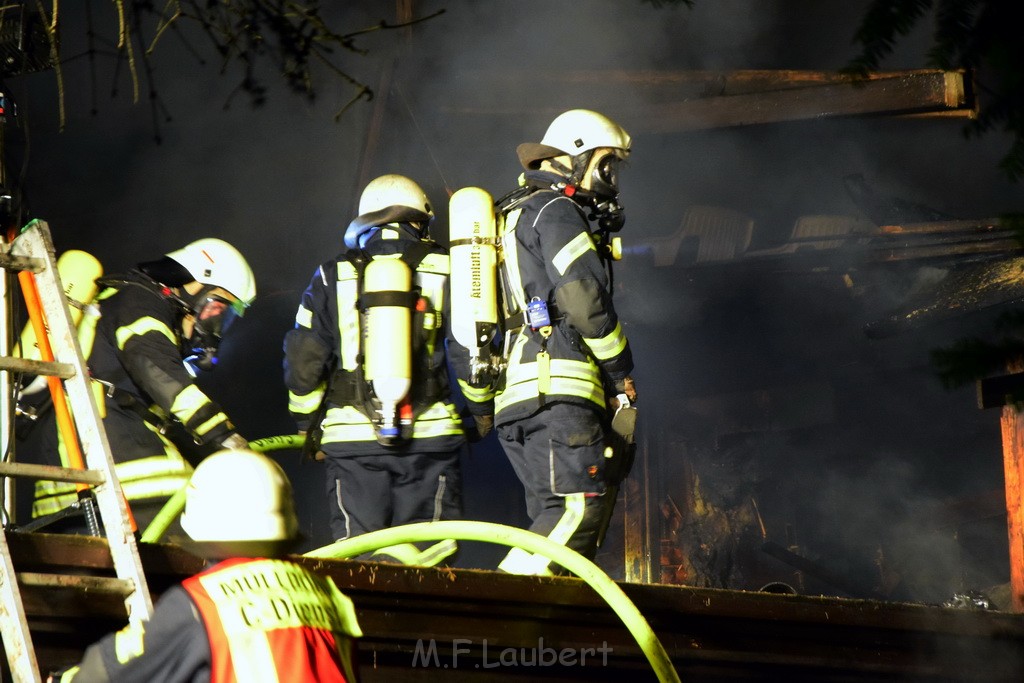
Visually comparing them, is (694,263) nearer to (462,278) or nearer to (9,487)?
(462,278)

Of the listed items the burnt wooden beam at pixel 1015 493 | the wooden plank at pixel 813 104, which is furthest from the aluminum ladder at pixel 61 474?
the wooden plank at pixel 813 104

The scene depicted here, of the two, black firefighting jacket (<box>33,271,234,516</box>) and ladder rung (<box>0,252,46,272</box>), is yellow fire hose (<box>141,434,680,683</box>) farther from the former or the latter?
black firefighting jacket (<box>33,271,234,516</box>)

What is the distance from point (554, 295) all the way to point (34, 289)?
2.12m

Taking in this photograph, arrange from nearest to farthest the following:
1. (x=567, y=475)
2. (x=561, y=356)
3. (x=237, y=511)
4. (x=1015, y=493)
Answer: (x=237, y=511) < (x=567, y=475) < (x=561, y=356) < (x=1015, y=493)

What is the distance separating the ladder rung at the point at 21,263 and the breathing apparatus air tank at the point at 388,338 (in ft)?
5.85

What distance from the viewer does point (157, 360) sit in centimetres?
568

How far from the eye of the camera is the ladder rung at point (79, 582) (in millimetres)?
3678

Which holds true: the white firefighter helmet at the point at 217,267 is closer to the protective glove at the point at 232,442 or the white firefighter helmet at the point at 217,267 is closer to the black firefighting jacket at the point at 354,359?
the black firefighting jacket at the point at 354,359

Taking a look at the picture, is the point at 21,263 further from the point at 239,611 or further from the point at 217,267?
the point at 217,267

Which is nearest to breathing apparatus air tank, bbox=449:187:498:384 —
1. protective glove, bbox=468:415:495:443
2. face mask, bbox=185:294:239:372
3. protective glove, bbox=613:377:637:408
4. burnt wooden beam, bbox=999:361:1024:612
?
protective glove, bbox=468:415:495:443

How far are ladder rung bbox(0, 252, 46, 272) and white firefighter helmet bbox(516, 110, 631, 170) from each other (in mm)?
2395

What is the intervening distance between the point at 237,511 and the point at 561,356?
2467 millimetres

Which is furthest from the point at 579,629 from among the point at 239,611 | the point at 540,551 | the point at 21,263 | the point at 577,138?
the point at 21,263

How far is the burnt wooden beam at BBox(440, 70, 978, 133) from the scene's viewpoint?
775 centimetres
